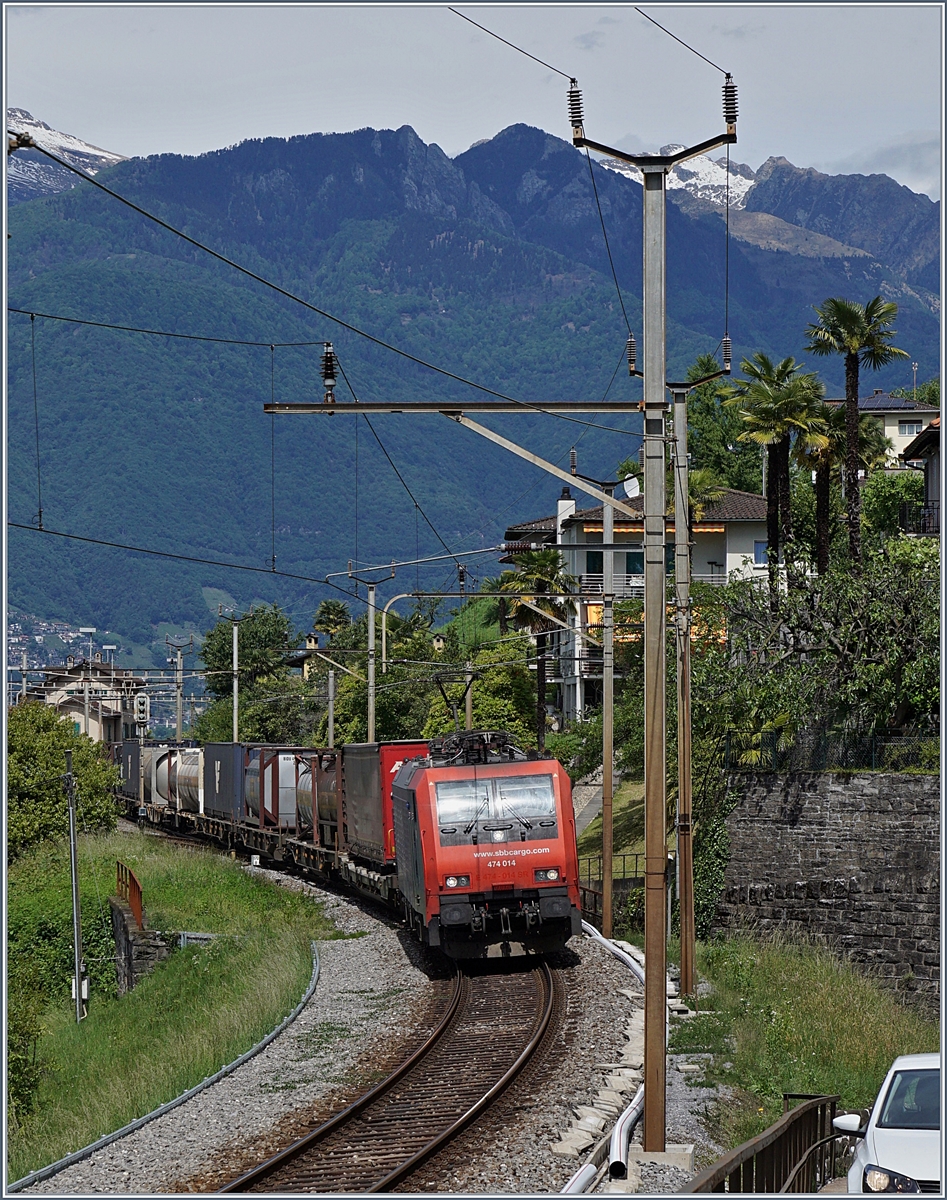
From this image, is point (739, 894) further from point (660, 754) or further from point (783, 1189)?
point (783, 1189)

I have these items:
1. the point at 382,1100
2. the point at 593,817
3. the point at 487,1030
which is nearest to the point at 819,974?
the point at 487,1030

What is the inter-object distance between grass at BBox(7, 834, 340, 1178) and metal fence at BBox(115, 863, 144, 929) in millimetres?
378

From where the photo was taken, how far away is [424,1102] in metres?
15.5

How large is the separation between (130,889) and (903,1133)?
32.4 meters

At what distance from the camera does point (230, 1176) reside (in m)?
13.0

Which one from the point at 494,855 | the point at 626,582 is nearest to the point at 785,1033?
the point at 494,855

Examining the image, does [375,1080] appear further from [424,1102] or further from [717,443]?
[717,443]

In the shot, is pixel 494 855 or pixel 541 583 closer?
pixel 494 855

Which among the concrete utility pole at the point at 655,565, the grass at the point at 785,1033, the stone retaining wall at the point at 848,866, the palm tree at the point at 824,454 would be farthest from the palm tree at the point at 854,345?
the concrete utility pole at the point at 655,565

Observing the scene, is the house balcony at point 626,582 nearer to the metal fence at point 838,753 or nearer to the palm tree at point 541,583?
the palm tree at point 541,583

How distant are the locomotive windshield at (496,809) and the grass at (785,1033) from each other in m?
3.60

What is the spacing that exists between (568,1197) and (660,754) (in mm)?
4578


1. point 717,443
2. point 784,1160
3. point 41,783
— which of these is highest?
point 717,443

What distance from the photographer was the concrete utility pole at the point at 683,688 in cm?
2277
